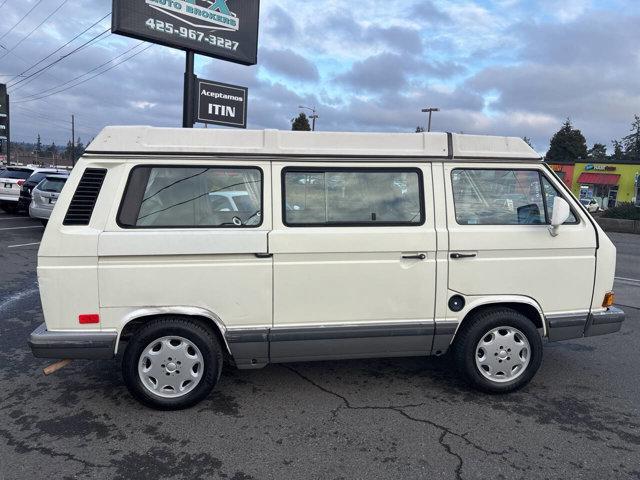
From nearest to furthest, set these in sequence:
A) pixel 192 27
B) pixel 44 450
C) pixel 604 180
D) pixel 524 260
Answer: pixel 44 450 < pixel 524 260 < pixel 192 27 < pixel 604 180

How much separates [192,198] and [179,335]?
1.04 m

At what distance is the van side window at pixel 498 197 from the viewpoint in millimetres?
4047

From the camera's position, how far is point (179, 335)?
12.2ft

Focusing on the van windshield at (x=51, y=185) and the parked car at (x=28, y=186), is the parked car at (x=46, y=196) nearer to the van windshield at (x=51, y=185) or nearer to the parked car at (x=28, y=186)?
the van windshield at (x=51, y=185)

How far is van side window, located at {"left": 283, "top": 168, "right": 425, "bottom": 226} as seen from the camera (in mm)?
3869

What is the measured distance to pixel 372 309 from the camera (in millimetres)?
3945

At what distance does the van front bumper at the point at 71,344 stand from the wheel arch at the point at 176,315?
0.10 meters

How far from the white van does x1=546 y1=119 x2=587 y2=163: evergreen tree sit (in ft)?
206

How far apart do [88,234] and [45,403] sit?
4.77 feet

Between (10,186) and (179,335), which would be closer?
(179,335)

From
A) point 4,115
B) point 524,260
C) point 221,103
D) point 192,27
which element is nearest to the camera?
point 524,260

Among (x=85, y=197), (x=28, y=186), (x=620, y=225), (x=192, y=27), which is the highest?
(x=192, y=27)

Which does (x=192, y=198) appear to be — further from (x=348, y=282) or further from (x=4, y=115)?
(x=4, y=115)

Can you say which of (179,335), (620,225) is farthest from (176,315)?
(620,225)
